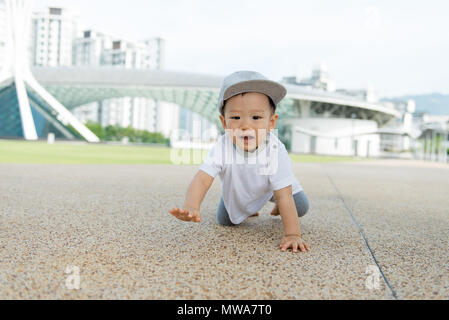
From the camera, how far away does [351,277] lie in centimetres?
160

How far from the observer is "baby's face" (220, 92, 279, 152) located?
7.17 ft

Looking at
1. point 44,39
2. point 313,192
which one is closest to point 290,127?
point 313,192

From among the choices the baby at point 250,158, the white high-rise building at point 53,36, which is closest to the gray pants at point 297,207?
the baby at point 250,158

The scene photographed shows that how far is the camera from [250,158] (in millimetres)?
2295

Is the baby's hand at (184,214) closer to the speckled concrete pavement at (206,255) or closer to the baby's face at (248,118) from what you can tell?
the speckled concrete pavement at (206,255)

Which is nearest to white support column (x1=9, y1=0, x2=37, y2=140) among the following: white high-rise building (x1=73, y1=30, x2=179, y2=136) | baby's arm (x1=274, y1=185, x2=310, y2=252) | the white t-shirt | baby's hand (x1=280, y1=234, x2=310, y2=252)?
the white t-shirt

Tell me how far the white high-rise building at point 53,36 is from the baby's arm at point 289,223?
421 ft

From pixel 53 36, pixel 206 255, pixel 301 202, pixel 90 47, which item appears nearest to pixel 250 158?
pixel 301 202

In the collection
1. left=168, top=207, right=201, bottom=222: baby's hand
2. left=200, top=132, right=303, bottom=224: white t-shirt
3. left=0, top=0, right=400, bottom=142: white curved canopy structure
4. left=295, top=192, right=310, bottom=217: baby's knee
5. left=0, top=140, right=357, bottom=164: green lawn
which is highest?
left=0, top=0, right=400, bottom=142: white curved canopy structure

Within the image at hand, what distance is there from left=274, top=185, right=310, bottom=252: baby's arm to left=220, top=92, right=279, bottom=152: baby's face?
321 millimetres

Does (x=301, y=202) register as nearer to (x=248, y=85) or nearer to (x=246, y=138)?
(x=246, y=138)

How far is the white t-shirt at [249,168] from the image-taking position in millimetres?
2271

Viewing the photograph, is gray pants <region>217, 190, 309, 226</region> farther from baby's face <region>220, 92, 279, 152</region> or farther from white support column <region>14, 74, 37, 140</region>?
white support column <region>14, 74, 37, 140</region>
